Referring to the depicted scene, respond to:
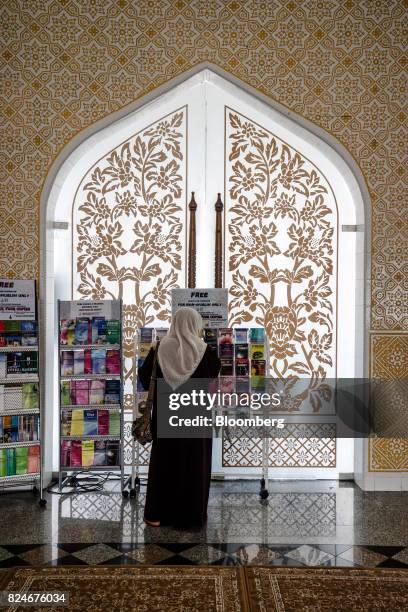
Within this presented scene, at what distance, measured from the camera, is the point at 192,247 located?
16.4ft

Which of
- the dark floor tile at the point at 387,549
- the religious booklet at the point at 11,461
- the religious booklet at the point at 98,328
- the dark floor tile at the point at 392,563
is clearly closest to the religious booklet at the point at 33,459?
the religious booklet at the point at 11,461

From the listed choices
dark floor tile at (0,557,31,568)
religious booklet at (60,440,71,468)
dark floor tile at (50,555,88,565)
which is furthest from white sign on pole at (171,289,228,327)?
dark floor tile at (0,557,31,568)

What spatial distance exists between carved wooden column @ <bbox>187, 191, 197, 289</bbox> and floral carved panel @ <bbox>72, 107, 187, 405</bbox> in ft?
0.24

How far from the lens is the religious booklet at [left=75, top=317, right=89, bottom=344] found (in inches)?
182

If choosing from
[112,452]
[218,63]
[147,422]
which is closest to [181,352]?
[147,422]

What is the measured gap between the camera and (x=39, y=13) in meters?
4.76

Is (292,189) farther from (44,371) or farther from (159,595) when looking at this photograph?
(159,595)


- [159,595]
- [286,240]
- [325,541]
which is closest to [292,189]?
[286,240]

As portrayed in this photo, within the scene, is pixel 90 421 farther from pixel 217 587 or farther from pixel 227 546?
pixel 217 587

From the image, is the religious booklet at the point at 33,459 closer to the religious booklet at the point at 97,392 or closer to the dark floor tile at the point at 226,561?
the religious booklet at the point at 97,392

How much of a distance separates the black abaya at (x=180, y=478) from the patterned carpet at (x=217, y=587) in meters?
0.65

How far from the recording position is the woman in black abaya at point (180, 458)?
3939 mm

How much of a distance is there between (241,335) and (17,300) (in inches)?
66.8

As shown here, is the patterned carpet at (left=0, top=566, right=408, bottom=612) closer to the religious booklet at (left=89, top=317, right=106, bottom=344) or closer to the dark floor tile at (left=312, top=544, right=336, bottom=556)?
the dark floor tile at (left=312, top=544, right=336, bottom=556)
